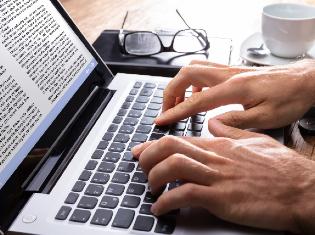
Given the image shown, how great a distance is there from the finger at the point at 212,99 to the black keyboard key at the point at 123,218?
18cm

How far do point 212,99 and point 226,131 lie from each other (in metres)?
0.06

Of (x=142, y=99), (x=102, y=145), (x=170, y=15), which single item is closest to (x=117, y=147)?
(x=102, y=145)

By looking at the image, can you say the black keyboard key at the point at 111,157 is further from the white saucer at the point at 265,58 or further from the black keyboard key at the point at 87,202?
the white saucer at the point at 265,58

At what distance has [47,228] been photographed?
18.9 inches

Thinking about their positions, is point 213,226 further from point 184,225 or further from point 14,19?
point 14,19

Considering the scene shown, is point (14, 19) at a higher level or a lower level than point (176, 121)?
higher

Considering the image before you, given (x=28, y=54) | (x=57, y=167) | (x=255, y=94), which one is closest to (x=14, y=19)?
(x=28, y=54)

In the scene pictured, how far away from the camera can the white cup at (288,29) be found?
0.76 m

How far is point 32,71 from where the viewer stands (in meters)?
0.61

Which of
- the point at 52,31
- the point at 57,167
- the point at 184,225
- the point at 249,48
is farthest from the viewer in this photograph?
the point at 249,48

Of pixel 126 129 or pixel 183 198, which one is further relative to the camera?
pixel 126 129

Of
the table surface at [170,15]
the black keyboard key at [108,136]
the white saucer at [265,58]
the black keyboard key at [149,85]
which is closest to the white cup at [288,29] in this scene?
the white saucer at [265,58]

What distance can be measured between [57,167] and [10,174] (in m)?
0.07

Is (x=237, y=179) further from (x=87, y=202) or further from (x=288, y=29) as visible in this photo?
(x=288, y=29)
